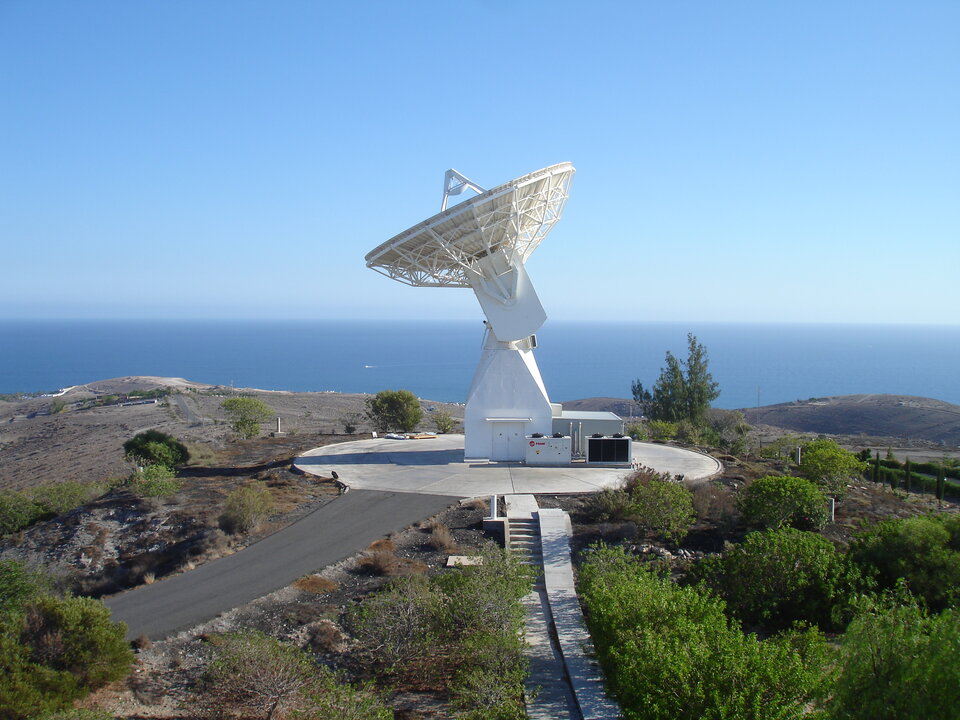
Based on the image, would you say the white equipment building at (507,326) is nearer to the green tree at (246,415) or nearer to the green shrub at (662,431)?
the green shrub at (662,431)

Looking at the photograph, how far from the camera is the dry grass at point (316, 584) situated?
16344 millimetres

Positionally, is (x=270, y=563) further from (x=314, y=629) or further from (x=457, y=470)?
(x=457, y=470)

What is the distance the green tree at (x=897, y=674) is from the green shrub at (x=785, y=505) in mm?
11149

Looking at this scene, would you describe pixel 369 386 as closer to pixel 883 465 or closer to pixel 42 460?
pixel 42 460

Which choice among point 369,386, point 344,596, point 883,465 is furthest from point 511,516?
point 369,386

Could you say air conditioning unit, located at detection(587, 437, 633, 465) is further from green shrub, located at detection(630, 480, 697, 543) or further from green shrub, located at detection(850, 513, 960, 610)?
green shrub, located at detection(850, 513, 960, 610)

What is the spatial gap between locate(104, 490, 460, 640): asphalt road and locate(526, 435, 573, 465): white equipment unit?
576 cm

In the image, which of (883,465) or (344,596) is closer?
(344,596)

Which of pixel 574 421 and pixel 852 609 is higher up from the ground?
pixel 574 421

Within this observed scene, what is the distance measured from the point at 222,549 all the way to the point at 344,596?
5.09 m

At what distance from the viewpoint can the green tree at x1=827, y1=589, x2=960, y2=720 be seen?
7.39m

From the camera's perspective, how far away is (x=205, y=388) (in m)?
94.8

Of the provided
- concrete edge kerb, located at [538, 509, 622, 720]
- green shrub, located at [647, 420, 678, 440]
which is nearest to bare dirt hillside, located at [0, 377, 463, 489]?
green shrub, located at [647, 420, 678, 440]

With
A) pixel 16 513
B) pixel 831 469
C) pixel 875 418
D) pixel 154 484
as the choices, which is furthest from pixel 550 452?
pixel 875 418
